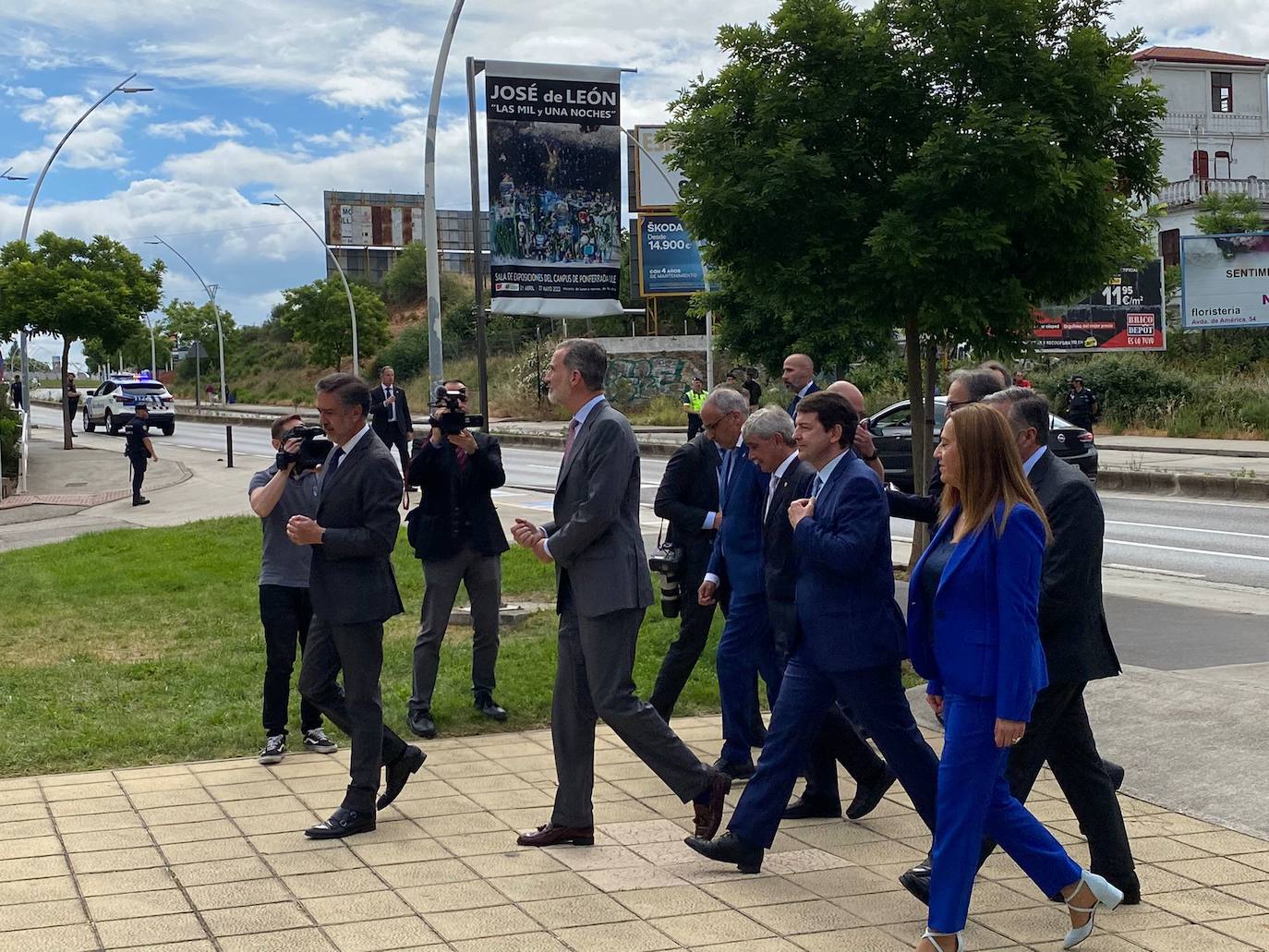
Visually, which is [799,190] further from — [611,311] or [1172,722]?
[1172,722]

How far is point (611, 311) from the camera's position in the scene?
12438mm

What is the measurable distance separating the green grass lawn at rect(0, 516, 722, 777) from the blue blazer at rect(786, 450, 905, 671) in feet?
10.8

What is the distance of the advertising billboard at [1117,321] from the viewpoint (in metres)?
40.4

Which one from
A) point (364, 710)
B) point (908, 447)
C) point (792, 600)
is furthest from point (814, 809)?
point (908, 447)

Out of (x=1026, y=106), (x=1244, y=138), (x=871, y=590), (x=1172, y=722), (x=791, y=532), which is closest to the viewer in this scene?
(x=871, y=590)

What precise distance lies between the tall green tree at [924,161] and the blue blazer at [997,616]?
6905mm

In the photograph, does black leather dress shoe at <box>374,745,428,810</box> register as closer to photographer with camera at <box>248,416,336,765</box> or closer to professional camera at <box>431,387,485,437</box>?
photographer with camera at <box>248,416,336,765</box>

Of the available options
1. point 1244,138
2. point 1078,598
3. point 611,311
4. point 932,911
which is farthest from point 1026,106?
point 1244,138

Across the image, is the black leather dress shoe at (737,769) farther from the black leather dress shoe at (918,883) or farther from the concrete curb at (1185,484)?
the concrete curb at (1185,484)

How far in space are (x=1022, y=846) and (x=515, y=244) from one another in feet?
26.7

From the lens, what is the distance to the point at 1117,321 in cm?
4053

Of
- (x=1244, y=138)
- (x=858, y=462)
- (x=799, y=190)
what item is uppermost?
(x=1244, y=138)

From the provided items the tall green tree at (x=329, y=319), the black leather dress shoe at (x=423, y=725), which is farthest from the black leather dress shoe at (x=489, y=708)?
the tall green tree at (x=329, y=319)

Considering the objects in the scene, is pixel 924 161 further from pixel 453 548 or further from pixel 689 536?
pixel 453 548
